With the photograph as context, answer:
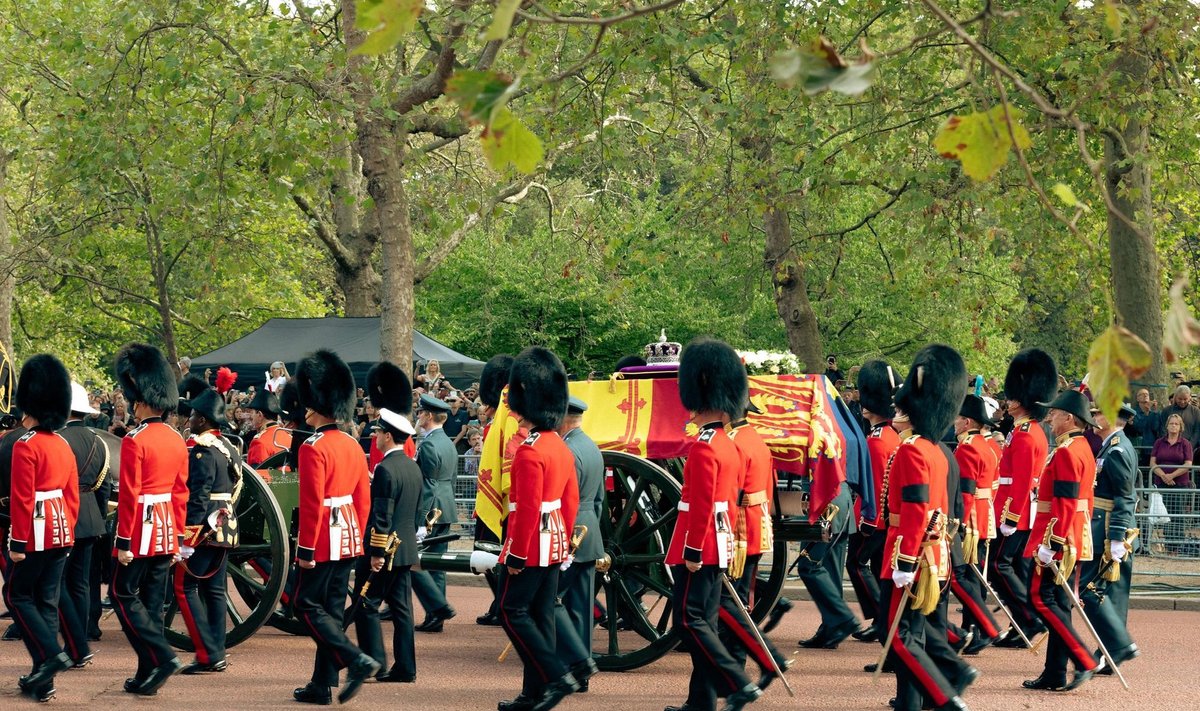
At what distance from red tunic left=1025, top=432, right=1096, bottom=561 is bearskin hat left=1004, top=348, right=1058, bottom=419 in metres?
0.77

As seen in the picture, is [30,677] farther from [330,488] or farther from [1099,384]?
[1099,384]

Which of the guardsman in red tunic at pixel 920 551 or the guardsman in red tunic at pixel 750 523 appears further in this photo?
the guardsman in red tunic at pixel 750 523

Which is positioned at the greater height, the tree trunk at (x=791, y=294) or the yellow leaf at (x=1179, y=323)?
the tree trunk at (x=791, y=294)

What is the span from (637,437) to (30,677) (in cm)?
344

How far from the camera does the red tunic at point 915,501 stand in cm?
676

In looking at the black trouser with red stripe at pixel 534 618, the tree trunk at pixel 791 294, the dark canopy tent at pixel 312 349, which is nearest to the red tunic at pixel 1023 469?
the black trouser with red stripe at pixel 534 618

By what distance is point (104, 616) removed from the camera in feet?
34.8

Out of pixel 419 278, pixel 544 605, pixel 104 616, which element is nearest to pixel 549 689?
pixel 544 605

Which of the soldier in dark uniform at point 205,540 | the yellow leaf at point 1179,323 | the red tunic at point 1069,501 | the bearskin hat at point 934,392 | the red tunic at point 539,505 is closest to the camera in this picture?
the yellow leaf at point 1179,323

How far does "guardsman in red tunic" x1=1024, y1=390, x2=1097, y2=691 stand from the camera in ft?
25.6

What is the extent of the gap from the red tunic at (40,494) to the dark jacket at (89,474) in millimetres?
358

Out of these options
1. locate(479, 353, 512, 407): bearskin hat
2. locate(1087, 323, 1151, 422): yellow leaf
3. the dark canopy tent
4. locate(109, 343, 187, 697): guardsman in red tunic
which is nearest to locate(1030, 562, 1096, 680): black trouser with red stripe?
locate(479, 353, 512, 407): bearskin hat

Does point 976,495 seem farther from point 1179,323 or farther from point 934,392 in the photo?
point 1179,323

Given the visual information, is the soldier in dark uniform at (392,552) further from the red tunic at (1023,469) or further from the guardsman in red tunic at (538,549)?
the red tunic at (1023,469)
